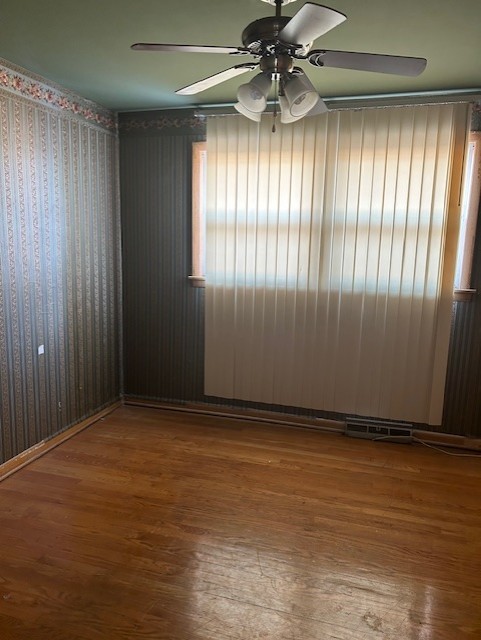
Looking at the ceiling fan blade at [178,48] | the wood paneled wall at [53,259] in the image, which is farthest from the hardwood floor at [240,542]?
the ceiling fan blade at [178,48]

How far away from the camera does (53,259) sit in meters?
3.40

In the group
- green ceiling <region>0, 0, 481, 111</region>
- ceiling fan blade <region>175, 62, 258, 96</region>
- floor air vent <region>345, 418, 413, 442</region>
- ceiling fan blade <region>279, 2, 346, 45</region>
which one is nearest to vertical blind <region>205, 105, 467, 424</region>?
floor air vent <region>345, 418, 413, 442</region>

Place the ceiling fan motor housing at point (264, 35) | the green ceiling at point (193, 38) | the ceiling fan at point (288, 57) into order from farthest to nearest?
1. the green ceiling at point (193, 38)
2. the ceiling fan motor housing at point (264, 35)
3. the ceiling fan at point (288, 57)

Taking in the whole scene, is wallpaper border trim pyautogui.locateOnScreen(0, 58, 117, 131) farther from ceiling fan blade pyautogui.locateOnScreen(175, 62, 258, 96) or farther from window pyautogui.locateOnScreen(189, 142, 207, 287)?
ceiling fan blade pyautogui.locateOnScreen(175, 62, 258, 96)

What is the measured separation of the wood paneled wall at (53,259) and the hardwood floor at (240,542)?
436 mm

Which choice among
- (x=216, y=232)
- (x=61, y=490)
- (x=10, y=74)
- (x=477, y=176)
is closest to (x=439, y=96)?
(x=477, y=176)

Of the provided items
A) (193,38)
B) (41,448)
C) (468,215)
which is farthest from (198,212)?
(41,448)

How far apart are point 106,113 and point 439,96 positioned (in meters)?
2.57

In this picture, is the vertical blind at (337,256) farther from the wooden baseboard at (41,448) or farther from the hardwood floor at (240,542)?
the wooden baseboard at (41,448)

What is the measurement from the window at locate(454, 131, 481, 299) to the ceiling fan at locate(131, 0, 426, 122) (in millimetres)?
1764

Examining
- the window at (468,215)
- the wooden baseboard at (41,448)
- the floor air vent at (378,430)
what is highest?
the window at (468,215)

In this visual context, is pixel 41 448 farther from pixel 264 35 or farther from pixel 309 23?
pixel 309 23

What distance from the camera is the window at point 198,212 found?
3.97m

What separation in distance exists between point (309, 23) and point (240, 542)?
229cm
